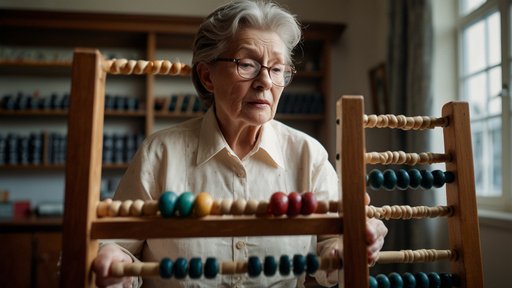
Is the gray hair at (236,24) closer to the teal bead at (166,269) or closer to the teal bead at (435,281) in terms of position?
the teal bead at (166,269)

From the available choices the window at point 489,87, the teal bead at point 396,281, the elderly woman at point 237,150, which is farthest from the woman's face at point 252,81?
the window at point 489,87

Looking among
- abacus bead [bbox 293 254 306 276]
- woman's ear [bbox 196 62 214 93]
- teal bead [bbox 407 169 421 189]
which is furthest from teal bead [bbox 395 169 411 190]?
woman's ear [bbox 196 62 214 93]

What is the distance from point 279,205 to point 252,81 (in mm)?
383

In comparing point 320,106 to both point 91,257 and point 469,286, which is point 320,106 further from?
point 91,257

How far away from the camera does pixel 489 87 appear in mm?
Answer: 2248

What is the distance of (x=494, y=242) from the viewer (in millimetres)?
1883

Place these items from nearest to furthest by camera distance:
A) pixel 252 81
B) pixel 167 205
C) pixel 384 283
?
pixel 167 205 < pixel 384 283 < pixel 252 81

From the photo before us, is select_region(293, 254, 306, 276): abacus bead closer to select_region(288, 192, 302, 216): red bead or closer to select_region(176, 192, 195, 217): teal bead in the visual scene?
select_region(288, 192, 302, 216): red bead

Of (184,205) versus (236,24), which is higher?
(236,24)

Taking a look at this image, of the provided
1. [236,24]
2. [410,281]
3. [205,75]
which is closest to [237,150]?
[205,75]

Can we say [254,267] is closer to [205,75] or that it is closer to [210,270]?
[210,270]

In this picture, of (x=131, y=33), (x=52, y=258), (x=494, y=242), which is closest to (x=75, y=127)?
(x=494, y=242)

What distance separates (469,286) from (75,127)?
34.3 inches

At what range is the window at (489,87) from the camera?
205cm
